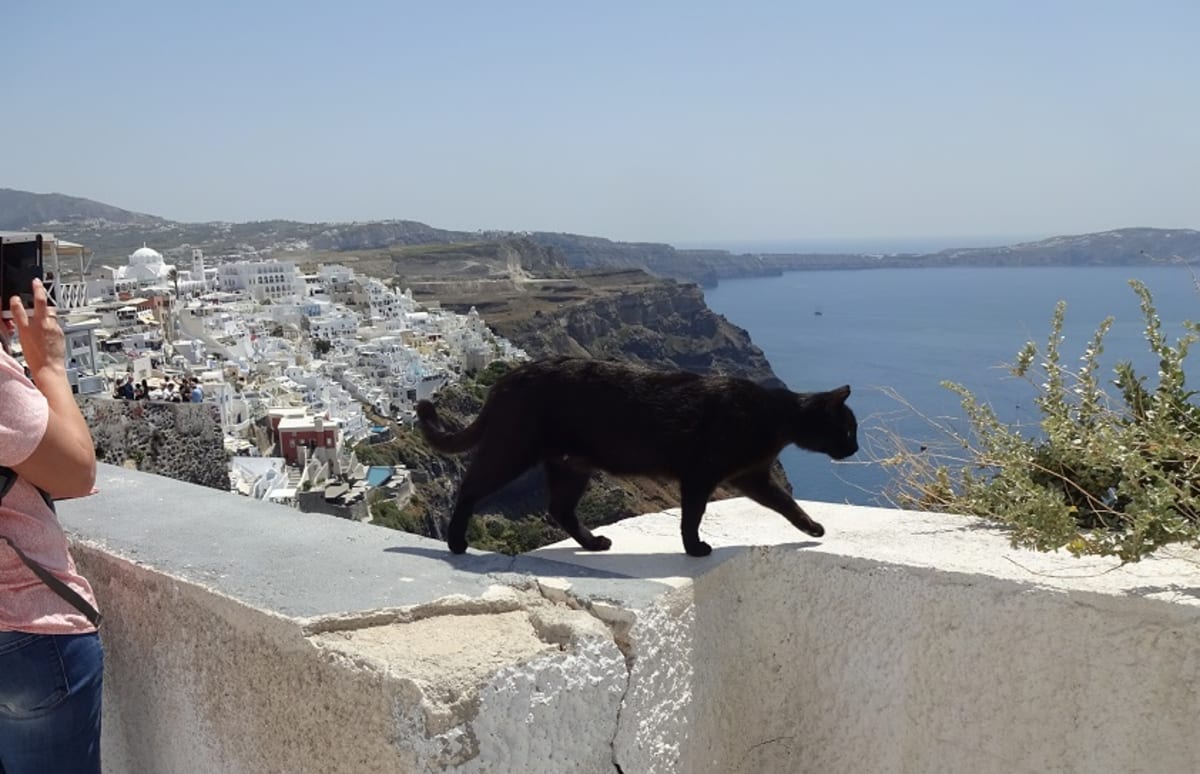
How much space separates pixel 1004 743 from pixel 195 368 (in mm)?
37307

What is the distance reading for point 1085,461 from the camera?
2.31 m

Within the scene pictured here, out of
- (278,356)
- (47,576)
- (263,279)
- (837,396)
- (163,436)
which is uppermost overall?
(837,396)

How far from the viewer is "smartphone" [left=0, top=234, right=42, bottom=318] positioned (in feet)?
5.09

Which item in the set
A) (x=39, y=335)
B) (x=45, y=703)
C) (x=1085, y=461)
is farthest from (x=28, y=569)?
(x=1085, y=461)

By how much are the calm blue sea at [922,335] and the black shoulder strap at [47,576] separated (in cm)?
199

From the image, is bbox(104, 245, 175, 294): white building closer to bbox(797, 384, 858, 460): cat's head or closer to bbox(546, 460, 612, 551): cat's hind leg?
bbox(546, 460, 612, 551): cat's hind leg

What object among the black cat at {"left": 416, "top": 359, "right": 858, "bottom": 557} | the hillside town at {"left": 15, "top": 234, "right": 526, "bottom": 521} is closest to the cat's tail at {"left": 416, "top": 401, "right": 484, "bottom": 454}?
the black cat at {"left": 416, "top": 359, "right": 858, "bottom": 557}

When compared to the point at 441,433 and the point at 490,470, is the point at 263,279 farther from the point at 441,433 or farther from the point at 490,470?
the point at 490,470

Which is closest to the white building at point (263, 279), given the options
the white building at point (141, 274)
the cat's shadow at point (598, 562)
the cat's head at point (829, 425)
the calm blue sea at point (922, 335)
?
the white building at point (141, 274)

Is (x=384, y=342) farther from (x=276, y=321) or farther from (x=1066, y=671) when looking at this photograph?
(x=1066, y=671)

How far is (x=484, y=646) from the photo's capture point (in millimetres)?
1507

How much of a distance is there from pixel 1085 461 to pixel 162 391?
27.8 meters

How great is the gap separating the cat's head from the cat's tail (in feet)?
2.85

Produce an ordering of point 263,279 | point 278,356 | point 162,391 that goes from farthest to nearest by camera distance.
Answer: point 263,279 < point 278,356 < point 162,391
